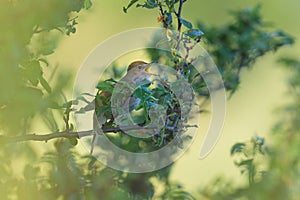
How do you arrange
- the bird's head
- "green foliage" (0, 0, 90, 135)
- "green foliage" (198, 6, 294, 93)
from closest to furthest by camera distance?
"green foliage" (0, 0, 90, 135) < the bird's head < "green foliage" (198, 6, 294, 93)

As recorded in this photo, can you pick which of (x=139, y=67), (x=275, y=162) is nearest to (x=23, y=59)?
(x=139, y=67)

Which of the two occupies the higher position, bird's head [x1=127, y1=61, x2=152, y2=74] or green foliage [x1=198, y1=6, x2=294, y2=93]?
Answer: green foliage [x1=198, y1=6, x2=294, y2=93]

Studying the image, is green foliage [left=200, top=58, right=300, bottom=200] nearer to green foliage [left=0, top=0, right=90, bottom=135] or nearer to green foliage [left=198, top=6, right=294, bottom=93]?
green foliage [left=198, top=6, right=294, bottom=93]

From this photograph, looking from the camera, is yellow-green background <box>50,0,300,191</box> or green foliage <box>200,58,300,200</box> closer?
green foliage <box>200,58,300,200</box>

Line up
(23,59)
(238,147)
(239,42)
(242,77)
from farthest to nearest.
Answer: (242,77) < (239,42) < (238,147) < (23,59)

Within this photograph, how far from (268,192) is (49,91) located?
0.56 metres

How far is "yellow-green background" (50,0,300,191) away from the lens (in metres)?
2.12

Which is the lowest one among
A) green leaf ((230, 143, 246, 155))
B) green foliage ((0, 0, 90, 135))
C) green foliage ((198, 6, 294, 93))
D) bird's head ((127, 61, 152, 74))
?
green foliage ((0, 0, 90, 135))

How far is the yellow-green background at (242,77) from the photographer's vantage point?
6.97 feet

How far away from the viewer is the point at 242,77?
2.12 m

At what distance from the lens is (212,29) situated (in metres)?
2.00

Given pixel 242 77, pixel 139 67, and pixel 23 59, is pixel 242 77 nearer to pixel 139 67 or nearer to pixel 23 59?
pixel 139 67

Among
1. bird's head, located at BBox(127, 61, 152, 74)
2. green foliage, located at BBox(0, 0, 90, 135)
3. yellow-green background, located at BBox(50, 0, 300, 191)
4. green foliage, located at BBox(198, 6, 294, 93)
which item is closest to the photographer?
green foliage, located at BBox(0, 0, 90, 135)

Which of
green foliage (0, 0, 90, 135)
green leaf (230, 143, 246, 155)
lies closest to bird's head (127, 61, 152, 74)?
green leaf (230, 143, 246, 155)
